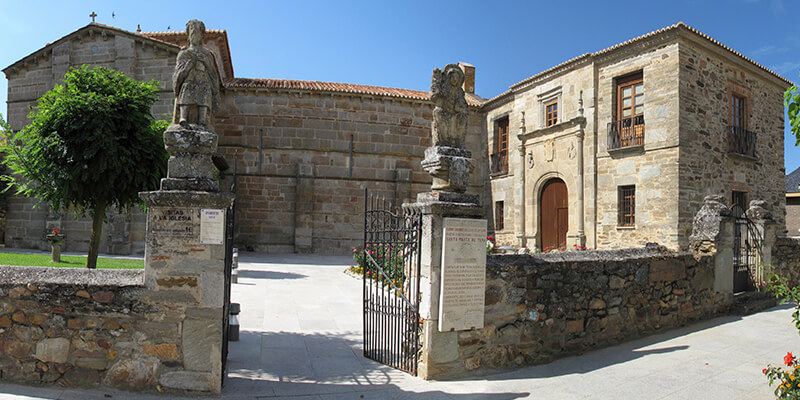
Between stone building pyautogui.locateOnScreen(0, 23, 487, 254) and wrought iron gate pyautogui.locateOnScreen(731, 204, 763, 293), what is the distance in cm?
1189

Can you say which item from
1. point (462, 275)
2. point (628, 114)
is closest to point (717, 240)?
point (462, 275)

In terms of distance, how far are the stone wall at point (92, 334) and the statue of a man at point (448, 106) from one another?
122 inches

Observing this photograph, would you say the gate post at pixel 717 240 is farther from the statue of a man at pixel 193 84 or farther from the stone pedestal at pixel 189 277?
the statue of a man at pixel 193 84

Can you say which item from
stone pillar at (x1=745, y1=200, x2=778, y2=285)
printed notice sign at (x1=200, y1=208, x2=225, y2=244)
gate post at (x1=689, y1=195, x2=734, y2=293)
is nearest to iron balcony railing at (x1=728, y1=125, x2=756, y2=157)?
stone pillar at (x1=745, y1=200, x2=778, y2=285)

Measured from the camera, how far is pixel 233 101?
18453 mm

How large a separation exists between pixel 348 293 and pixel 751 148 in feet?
46.4

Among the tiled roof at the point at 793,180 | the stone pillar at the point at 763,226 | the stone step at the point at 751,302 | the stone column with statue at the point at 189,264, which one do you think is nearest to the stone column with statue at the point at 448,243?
the stone column with statue at the point at 189,264

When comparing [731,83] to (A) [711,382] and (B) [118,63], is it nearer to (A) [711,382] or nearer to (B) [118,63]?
(A) [711,382]

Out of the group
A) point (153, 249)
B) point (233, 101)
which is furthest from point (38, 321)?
point (233, 101)

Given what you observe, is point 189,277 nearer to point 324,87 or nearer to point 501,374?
point 501,374

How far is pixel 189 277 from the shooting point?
4.16 metres

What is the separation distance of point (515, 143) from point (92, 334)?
53.7 ft

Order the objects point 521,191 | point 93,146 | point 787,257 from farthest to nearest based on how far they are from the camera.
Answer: point 521,191 → point 787,257 → point 93,146

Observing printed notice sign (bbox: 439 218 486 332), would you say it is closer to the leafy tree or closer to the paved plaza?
the paved plaza
